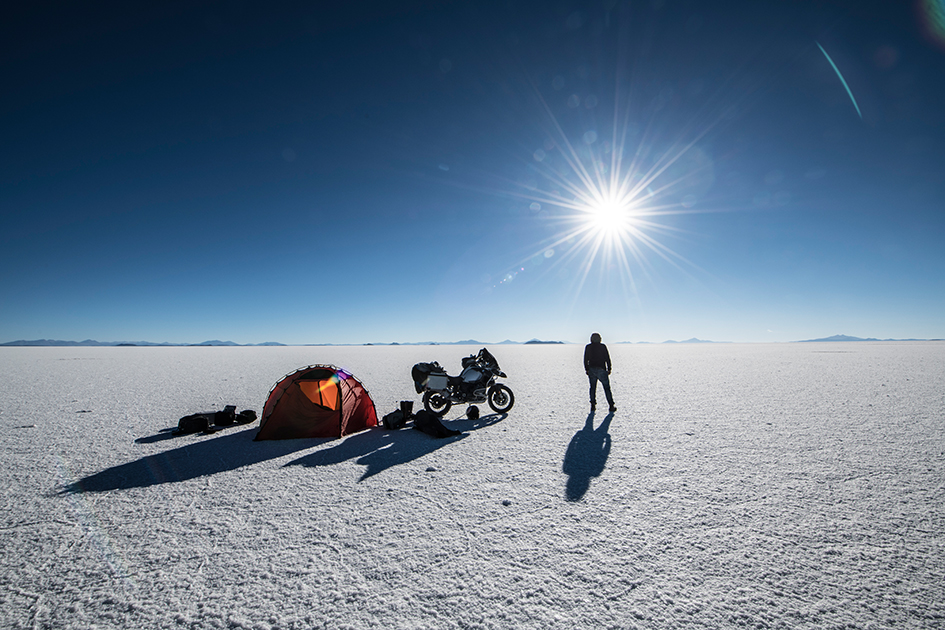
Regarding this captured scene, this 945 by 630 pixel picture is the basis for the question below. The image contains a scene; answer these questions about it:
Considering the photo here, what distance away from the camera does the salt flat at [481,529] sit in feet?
9.60

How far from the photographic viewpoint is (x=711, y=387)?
593 inches

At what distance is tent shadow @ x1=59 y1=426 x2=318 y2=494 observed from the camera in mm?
5461

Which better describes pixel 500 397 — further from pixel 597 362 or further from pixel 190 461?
pixel 190 461

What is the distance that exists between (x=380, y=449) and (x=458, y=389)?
4.02m

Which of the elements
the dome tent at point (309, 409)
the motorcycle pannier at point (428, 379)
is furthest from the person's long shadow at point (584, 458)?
the dome tent at point (309, 409)

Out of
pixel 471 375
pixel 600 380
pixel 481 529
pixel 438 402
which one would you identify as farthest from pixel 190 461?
pixel 600 380

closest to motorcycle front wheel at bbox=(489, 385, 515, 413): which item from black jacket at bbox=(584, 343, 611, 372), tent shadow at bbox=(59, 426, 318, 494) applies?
black jacket at bbox=(584, 343, 611, 372)

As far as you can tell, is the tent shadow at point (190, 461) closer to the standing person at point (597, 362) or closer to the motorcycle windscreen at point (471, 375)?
the motorcycle windscreen at point (471, 375)

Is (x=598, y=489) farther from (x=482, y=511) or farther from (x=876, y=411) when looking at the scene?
(x=876, y=411)

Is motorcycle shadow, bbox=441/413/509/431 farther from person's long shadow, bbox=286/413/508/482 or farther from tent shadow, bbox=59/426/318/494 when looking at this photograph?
tent shadow, bbox=59/426/318/494

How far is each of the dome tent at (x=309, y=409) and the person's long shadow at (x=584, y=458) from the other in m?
4.75

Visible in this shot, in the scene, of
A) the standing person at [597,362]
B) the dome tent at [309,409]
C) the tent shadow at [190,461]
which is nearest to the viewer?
the tent shadow at [190,461]

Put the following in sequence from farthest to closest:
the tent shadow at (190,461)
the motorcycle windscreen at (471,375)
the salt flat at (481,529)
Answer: the motorcycle windscreen at (471,375), the tent shadow at (190,461), the salt flat at (481,529)

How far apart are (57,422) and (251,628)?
1077 centimetres
